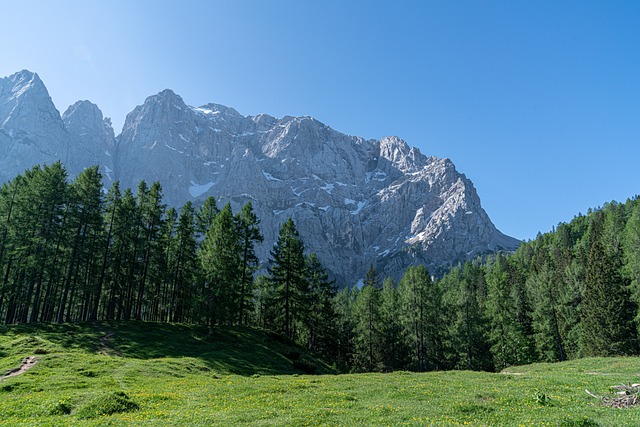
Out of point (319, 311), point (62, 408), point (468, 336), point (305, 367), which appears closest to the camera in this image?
point (62, 408)

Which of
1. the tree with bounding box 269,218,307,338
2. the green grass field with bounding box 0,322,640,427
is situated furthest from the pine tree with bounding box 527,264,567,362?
the tree with bounding box 269,218,307,338

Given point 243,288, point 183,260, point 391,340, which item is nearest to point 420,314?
point 391,340

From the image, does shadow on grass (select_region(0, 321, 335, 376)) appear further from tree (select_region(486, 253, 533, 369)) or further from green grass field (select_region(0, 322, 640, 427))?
tree (select_region(486, 253, 533, 369))

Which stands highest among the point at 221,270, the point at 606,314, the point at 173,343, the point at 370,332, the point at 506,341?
the point at 221,270

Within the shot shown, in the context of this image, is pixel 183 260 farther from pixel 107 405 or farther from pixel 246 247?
pixel 107 405

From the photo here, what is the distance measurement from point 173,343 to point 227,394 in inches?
962

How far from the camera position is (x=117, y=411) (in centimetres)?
1992

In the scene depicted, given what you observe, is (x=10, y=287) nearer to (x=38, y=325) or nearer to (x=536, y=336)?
(x=38, y=325)

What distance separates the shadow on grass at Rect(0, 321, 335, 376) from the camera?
39938 millimetres

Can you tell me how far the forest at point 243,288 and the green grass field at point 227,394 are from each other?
1212 cm

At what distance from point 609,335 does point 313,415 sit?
60.7 m

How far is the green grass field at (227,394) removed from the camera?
56.2 ft

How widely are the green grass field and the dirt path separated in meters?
0.52

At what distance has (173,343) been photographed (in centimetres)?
4581
